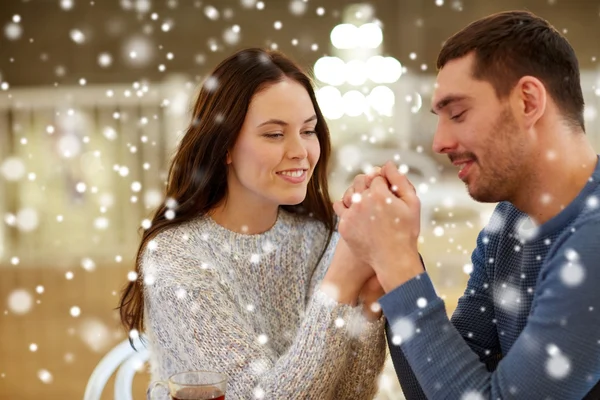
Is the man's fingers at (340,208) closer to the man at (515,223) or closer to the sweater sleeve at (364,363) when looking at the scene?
the man at (515,223)

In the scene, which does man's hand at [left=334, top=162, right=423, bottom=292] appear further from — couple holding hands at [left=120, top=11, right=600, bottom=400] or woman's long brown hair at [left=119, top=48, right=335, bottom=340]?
woman's long brown hair at [left=119, top=48, right=335, bottom=340]

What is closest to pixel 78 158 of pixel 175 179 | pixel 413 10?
pixel 413 10

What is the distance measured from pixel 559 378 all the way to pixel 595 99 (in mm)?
5187

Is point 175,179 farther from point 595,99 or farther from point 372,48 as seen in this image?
point 595,99

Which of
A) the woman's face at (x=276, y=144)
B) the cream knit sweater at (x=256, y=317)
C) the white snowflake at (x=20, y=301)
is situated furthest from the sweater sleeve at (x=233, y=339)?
the white snowflake at (x=20, y=301)

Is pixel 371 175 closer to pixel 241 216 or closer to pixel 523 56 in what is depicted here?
pixel 523 56

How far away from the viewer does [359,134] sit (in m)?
5.96

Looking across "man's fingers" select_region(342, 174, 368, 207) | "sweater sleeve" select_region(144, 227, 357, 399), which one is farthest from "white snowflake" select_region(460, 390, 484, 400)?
"man's fingers" select_region(342, 174, 368, 207)

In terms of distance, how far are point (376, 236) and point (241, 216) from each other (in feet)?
1.72

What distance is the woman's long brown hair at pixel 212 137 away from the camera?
56.1 inches

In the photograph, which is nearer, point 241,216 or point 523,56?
point 523,56

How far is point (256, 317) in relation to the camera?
136cm

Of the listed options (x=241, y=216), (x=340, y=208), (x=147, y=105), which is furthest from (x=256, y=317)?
(x=147, y=105)

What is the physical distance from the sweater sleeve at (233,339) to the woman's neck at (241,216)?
7.2 inches
